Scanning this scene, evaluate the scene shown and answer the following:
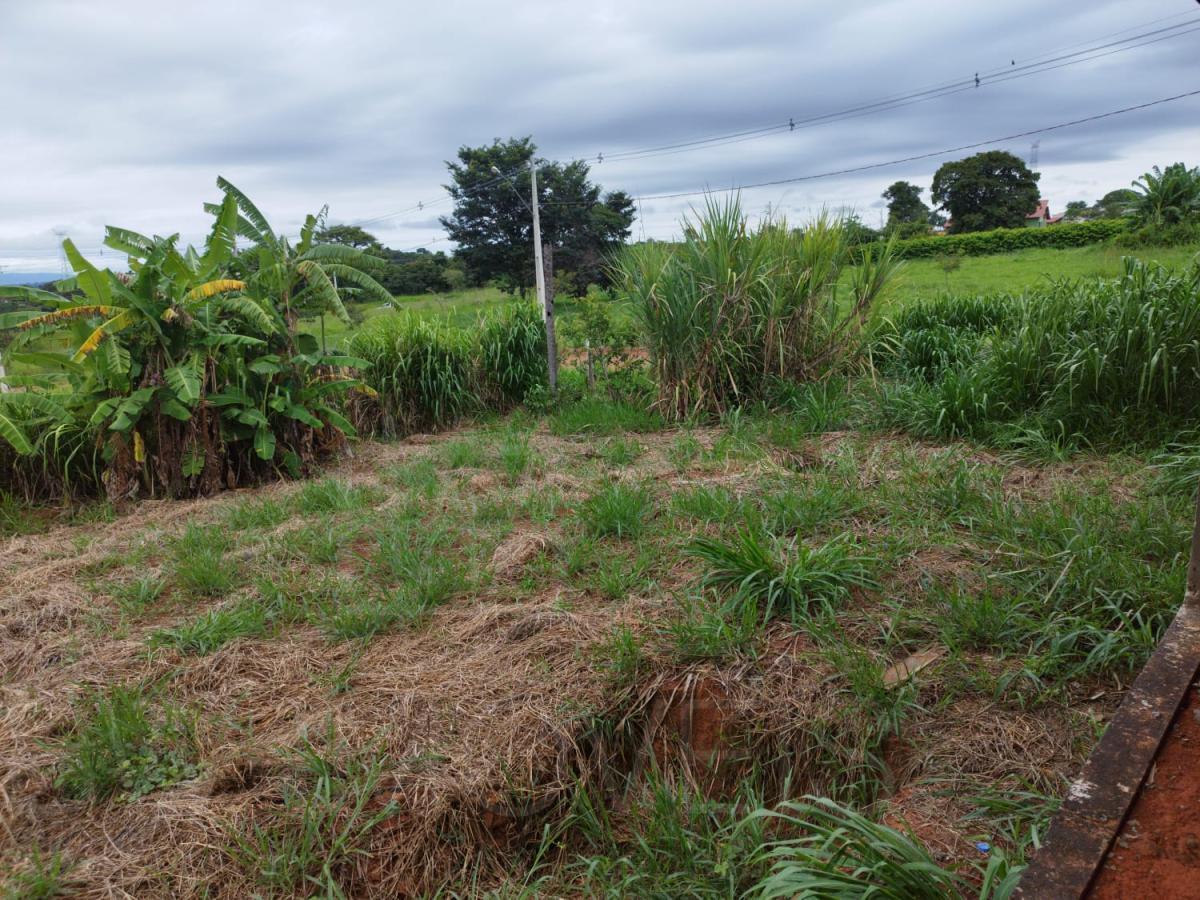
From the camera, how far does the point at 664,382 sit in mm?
6680

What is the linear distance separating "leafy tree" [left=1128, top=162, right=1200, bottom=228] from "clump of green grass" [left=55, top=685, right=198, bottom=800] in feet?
90.8

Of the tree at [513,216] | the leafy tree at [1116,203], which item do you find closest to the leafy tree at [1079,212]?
the leafy tree at [1116,203]

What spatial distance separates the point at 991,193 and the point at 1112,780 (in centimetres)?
3724

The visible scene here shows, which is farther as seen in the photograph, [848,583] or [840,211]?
[840,211]

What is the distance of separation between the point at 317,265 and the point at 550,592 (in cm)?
364

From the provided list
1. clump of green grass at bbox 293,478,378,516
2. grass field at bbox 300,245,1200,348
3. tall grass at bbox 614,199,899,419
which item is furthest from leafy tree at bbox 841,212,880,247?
grass field at bbox 300,245,1200,348

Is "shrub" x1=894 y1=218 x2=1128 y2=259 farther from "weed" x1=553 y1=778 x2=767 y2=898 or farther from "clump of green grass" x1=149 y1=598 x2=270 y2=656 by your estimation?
"weed" x1=553 y1=778 x2=767 y2=898

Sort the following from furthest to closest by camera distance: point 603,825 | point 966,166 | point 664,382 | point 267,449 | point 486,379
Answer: point 966,166, point 486,379, point 664,382, point 267,449, point 603,825

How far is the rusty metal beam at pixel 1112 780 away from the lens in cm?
143

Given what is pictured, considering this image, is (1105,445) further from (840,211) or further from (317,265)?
(317,265)

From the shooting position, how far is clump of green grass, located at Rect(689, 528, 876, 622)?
3043 millimetres

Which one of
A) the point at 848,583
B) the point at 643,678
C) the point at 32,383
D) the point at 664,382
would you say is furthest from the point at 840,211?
the point at 32,383

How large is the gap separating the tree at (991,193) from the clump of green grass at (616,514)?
110 feet

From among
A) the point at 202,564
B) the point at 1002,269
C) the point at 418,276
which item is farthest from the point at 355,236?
the point at 202,564
